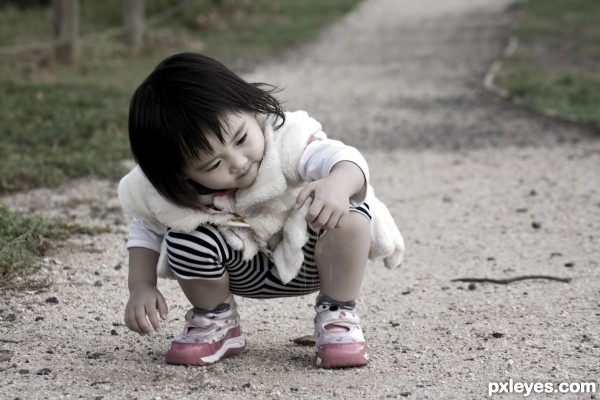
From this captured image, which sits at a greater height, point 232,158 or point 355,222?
point 232,158

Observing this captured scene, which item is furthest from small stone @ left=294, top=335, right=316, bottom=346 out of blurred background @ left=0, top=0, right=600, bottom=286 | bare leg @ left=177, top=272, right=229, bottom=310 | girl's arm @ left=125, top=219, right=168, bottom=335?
blurred background @ left=0, top=0, right=600, bottom=286

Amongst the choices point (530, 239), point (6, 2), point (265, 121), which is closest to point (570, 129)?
point (530, 239)

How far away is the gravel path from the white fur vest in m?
0.33

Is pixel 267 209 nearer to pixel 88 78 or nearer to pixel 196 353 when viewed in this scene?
pixel 196 353

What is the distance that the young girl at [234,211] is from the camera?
2490mm

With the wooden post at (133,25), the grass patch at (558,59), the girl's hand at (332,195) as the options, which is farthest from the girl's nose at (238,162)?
the wooden post at (133,25)

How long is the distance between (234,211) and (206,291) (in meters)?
0.23

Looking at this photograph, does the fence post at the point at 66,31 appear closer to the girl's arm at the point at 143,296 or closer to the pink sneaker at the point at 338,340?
the girl's arm at the point at 143,296

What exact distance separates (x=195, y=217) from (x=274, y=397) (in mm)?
497

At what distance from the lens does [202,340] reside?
2734mm

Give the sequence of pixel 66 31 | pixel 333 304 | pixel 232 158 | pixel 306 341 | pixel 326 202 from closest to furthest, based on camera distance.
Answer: pixel 326 202
pixel 232 158
pixel 333 304
pixel 306 341
pixel 66 31

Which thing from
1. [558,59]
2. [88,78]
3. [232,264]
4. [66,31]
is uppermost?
[66,31]

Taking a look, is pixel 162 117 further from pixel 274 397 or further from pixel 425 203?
pixel 425 203

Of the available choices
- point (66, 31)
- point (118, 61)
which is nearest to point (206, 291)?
point (66, 31)
